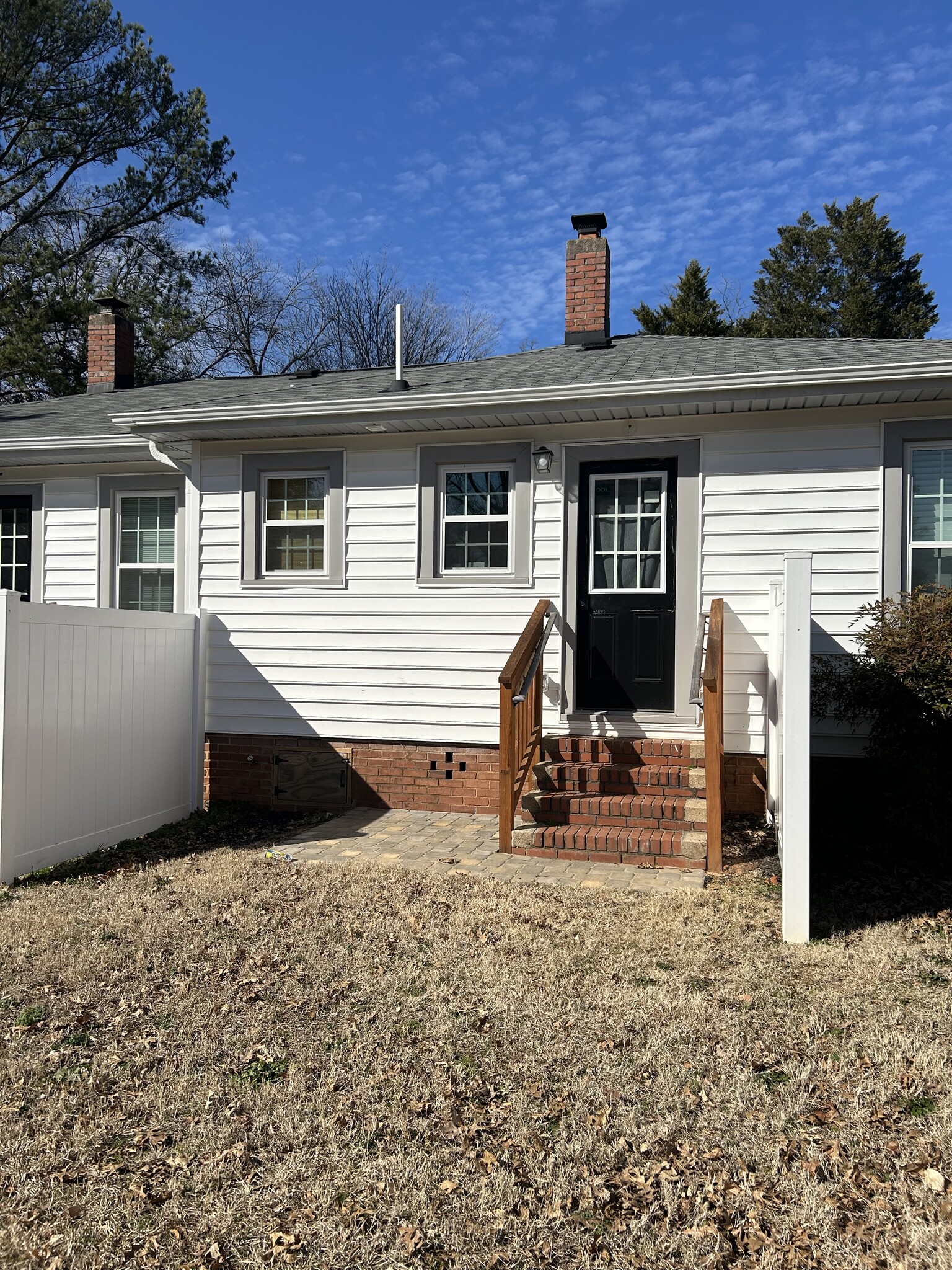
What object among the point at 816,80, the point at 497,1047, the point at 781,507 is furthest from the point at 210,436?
the point at 816,80

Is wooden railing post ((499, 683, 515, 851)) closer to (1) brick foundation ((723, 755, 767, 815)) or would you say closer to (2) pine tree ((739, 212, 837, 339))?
A: (1) brick foundation ((723, 755, 767, 815))

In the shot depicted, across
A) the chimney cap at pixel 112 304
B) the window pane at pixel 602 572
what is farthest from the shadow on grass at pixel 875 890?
the chimney cap at pixel 112 304

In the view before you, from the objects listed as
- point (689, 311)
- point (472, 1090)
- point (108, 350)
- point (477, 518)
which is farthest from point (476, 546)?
point (689, 311)

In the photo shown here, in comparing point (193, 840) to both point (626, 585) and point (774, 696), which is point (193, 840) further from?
point (774, 696)

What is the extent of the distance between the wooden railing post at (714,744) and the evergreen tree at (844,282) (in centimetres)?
2290

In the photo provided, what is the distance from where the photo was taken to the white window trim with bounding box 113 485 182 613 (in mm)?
9336

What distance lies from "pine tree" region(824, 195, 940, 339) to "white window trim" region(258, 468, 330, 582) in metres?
23.5

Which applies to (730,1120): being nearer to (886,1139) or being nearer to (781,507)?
(886,1139)

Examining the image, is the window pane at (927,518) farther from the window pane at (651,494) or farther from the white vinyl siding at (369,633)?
the white vinyl siding at (369,633)

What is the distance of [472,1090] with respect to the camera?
3.13m

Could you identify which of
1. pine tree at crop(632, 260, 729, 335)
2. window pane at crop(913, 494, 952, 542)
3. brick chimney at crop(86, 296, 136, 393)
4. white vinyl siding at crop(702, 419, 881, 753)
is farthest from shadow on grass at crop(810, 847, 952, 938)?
A: pine tree at crop(632, 260, 729, 335)

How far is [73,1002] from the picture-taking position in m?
3.93

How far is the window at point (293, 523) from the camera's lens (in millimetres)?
8203

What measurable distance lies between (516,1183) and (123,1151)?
49.2 inches
